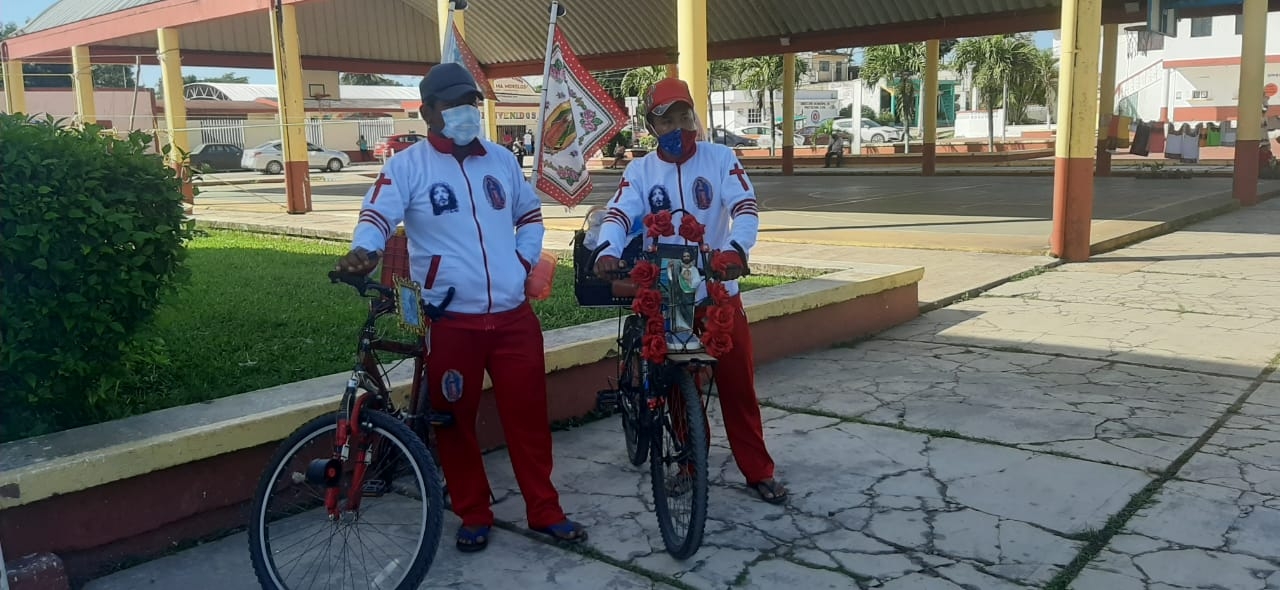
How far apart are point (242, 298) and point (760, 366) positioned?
3816 millimetres

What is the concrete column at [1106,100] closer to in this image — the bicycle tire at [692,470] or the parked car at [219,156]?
the bicycle tire at [692,470]

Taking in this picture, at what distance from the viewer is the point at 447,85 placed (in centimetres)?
350

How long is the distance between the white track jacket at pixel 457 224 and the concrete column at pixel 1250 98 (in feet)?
49.7

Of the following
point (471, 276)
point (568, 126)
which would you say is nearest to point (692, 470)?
point (471, 276)

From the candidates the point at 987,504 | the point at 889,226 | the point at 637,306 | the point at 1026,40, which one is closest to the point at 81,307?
the point at 637,306

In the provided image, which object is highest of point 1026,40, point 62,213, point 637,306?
point 1026,40

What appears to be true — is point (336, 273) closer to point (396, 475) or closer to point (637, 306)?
point (396, 475)

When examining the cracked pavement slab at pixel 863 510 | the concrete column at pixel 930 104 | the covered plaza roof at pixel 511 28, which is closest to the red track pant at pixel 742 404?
the cracked pavement slab at pixel 863 510

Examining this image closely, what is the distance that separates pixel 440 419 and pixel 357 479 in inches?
20.5

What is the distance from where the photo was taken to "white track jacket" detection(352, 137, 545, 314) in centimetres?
352

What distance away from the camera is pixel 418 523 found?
3.99 meters

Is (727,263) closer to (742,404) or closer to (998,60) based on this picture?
(742,404)

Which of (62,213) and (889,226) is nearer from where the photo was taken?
(62,213)

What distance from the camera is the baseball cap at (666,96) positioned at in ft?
12.5
